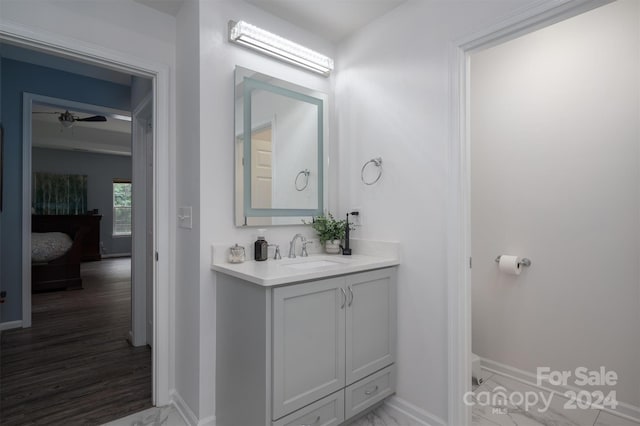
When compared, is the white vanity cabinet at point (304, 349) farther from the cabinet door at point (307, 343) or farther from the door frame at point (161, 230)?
the door frame at point (161, 230)

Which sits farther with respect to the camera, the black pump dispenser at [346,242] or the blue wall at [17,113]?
the blue wall at [17,113]

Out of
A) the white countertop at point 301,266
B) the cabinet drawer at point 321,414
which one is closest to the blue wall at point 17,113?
the white countertop at point 301,266

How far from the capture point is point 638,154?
1.93 m

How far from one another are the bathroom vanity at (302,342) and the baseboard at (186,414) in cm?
6

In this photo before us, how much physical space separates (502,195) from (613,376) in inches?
51.2

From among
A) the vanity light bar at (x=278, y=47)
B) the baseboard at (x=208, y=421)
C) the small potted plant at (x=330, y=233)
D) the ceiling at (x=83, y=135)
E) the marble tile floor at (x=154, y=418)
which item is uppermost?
the ceiling at (x=83, y=135)

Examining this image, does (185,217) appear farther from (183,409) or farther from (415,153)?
(415,153)

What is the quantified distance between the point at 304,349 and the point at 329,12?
6.81 feet

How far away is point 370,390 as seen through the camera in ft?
6.24

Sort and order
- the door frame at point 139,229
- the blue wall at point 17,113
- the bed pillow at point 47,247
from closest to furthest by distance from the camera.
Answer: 1. the door frame at point 139,229
2. the blue wall at point 17,113
3. the bed pillow at point 47,247

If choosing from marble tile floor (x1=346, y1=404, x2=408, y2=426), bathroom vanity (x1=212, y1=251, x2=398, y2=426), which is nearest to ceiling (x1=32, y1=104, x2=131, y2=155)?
bathroom vanity (x1=212, y1=251, x2=398, y2=426)

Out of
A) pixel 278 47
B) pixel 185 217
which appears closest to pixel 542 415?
pixel 185 217

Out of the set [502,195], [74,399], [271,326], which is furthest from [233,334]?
[502,195]

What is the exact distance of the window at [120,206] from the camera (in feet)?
29.0
